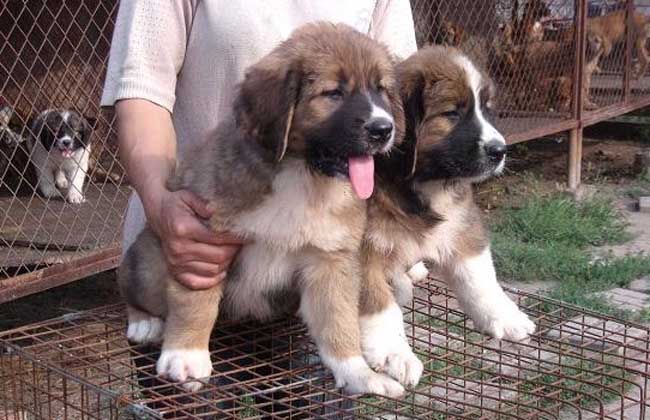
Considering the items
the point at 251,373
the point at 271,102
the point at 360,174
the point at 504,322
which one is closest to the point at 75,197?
the point at 251,373

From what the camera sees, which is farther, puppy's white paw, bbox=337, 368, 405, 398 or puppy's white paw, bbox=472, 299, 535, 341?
puppy's white paw, bbox=472, 299, 535, 341

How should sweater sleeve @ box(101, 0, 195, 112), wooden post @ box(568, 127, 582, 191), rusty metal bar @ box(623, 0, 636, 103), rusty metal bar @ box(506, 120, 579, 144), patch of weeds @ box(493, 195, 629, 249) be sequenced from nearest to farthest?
sweater sleeve @ box(101, 0, 195, 112), patch of weeds @ box(493, 195, 629, 249), rusty metal bar @ box(506, 120, 579, 144), wooden post @ box(568, 127, 582, 191), rusty metal bar @ box(623, 0, 636, 103)

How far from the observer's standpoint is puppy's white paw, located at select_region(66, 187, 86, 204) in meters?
6.37

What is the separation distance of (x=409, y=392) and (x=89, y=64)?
230 inches

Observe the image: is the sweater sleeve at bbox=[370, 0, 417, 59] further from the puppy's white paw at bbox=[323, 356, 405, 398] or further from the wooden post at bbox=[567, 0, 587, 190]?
the wooden post at bbox=[567, 0, 587, 190]

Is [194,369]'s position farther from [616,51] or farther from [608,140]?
[608,140]

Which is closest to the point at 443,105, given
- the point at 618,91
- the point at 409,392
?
the point at 409,392

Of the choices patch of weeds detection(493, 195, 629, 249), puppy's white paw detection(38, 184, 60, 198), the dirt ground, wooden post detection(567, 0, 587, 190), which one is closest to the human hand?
the dirt ground

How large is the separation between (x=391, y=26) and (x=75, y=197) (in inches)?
168

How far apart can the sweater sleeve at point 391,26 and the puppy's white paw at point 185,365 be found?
102 cm

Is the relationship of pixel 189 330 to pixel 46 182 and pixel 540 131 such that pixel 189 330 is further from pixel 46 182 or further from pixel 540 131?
pixel 540 131

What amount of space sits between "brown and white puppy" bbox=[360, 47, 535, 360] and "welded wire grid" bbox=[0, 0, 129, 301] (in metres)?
3.28

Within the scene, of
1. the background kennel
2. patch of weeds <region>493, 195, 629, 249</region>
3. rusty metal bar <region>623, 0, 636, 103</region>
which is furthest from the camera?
rusty metal bar <region>623, 0, 636, 103</region>

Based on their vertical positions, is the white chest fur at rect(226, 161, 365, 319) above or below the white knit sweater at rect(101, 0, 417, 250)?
below
